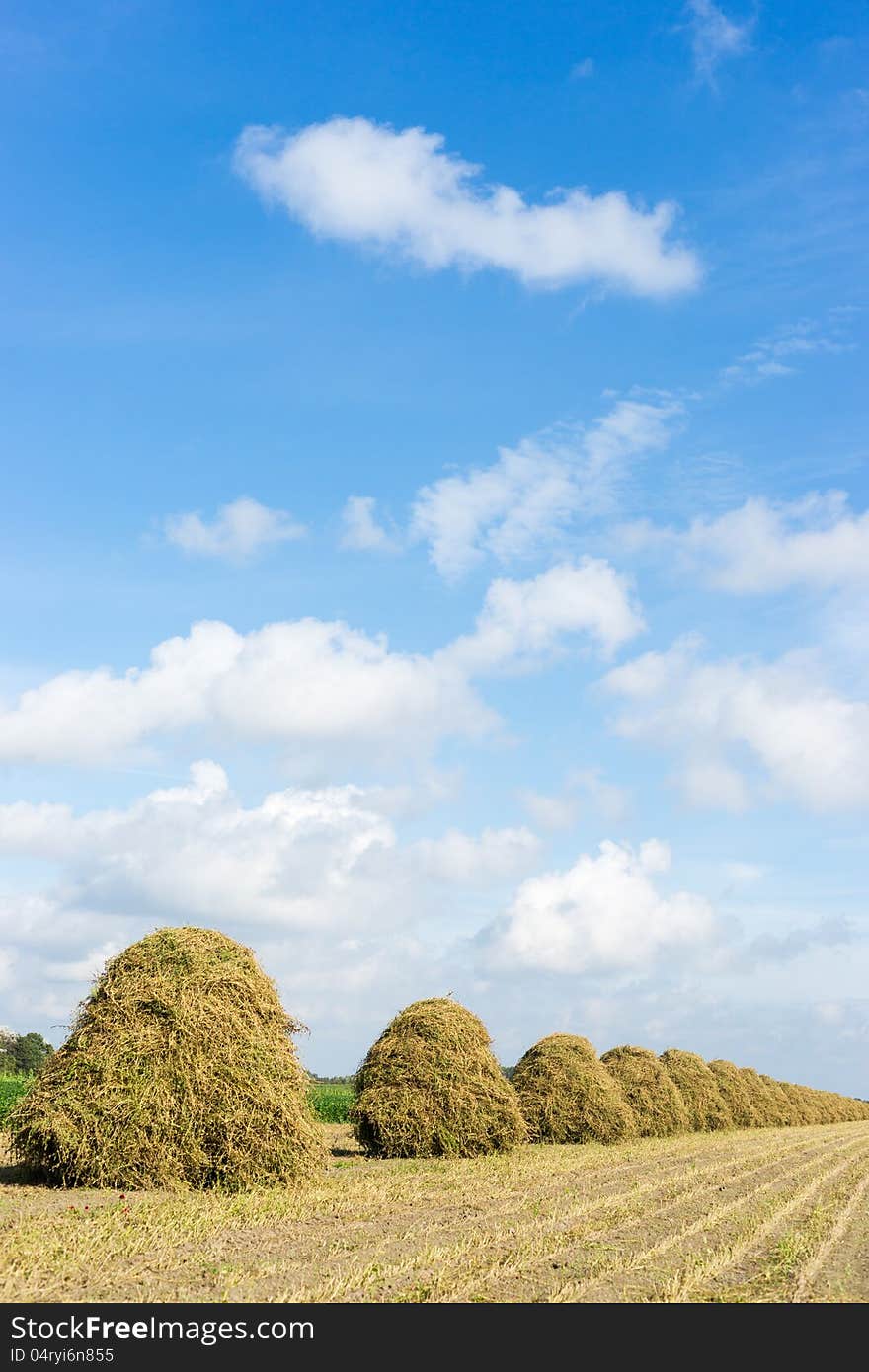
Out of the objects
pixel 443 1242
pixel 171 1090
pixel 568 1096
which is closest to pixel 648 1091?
pixel 568 1096

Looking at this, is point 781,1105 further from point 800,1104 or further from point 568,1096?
point 568,1096

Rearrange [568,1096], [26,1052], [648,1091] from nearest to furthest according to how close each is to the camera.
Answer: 1. [568,1096]
2. [648,1091]
3. [26,1052]

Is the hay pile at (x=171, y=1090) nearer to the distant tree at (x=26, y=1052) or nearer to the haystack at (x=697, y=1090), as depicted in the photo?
the haystack at (x=697, y=1090)

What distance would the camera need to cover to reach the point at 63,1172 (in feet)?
47.9

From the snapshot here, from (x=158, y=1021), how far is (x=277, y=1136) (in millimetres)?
2474

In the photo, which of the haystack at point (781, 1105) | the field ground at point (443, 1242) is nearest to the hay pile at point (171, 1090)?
the field ground at point (443, 1242)

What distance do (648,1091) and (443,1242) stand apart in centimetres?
2403

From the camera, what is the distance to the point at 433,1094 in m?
22.0

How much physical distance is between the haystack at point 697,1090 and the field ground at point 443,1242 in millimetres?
21045

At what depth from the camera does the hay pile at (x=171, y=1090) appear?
1448cm

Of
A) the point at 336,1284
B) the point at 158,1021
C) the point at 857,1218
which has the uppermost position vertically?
the point at 158,1021

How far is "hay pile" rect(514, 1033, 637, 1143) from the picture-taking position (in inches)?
1076
